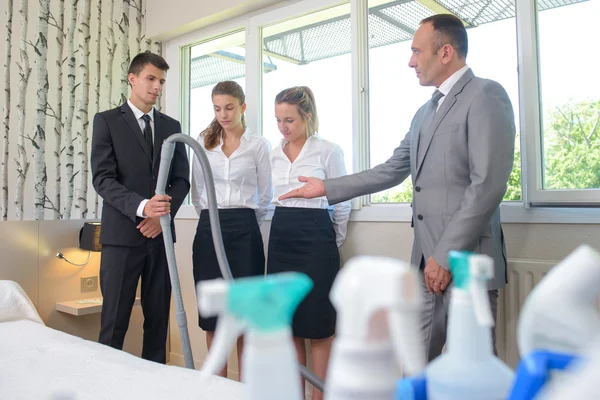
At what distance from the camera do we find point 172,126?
260 cm

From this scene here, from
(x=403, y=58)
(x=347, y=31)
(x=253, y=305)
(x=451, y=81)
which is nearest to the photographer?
(x=253, y=305)

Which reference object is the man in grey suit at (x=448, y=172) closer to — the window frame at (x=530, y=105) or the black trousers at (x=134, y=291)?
the window frame at (x=530, y=105)

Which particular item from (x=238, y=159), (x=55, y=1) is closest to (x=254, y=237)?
(x=238, y=159)

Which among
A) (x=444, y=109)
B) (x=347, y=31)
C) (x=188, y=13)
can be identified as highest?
(x=188, y=13)

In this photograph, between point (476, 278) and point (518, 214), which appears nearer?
point (476, 278)

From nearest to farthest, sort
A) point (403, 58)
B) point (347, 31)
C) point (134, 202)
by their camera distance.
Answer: point (134, 202), point (403, 58), point (347, 31)

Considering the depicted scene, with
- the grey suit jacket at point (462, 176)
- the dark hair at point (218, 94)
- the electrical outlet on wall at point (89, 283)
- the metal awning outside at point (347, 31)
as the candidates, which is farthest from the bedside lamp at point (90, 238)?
the grey suit jacket at point (462, 176)

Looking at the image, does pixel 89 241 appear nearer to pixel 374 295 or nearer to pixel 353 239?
pixel 353 239

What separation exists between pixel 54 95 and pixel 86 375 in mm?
2314

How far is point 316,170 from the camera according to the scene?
7.81ft

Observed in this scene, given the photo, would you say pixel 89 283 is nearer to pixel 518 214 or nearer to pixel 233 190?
pixel 233 190

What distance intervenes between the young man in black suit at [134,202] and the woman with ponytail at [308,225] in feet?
1.76

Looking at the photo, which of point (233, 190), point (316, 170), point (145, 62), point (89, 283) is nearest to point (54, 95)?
point (145, 62)

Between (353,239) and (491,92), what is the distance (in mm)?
1082
